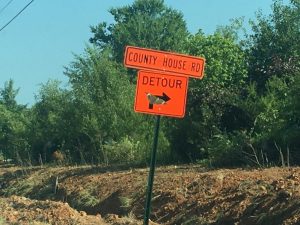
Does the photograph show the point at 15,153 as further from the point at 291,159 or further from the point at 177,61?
the point at 177,61

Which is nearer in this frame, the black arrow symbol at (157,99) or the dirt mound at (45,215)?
the black arrow symbol at (157,99)

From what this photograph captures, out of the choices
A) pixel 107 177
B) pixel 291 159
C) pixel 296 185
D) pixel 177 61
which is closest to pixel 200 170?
pixel 291 159

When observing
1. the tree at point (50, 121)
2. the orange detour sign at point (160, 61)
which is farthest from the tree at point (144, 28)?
the orange detour sign at point (160, 61)

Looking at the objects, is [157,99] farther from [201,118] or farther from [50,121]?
[50,121]

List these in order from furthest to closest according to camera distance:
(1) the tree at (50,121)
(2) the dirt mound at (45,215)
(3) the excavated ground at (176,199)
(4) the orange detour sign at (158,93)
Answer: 1. (1) the tree at (50,121)
2. (2) the dirt mound at (45,215)
3. (3) the excavated ground at (176,199)
4. (4) the orange detour sign at (158,93)

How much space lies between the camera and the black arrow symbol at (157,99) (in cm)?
1007

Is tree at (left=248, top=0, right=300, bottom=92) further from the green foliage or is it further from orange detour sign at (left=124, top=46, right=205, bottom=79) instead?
orange detour sign at (left=124, top=46, right=205, bottom=79)

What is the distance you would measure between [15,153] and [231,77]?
20.3 m

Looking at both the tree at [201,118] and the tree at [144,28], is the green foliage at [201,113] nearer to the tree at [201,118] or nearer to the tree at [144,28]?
the tree at [201,118]

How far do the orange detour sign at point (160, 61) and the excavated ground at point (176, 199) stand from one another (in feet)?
11.1

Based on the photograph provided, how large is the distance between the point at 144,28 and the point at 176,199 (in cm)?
5533

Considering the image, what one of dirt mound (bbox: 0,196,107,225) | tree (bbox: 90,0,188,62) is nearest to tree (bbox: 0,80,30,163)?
tree (bbox: 90,0,188,62)

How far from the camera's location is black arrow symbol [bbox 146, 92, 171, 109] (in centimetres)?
1007

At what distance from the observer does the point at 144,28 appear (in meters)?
70.4
